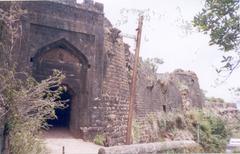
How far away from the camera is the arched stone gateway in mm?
12188

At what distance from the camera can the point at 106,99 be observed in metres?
13.8

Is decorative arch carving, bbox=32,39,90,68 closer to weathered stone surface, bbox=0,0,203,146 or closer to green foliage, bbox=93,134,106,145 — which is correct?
weathered stone surface, bbox=0,0,203,146

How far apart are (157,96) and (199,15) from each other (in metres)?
14.3

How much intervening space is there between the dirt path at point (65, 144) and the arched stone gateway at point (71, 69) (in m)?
0.40

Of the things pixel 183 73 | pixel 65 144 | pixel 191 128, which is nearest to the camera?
pixel 65 144

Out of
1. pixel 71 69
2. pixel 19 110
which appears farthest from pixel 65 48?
pixel 19 110

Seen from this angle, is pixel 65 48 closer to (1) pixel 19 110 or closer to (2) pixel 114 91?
(2) pixel 114 91

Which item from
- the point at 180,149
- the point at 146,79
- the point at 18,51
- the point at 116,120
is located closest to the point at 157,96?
the point at 146,79

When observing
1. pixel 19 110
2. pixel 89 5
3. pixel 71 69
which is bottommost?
pixel 19 110

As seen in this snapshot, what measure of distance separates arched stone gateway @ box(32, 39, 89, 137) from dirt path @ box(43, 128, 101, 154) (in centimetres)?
40

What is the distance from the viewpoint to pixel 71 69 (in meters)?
12.9

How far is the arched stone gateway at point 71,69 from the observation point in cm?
1219

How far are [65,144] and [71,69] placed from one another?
9.51 feet

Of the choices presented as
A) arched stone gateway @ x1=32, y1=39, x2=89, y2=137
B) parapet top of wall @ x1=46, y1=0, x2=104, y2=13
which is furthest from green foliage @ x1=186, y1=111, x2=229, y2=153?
parapet top of wall @ x1=46, y1=0, x2=104, y2=13
